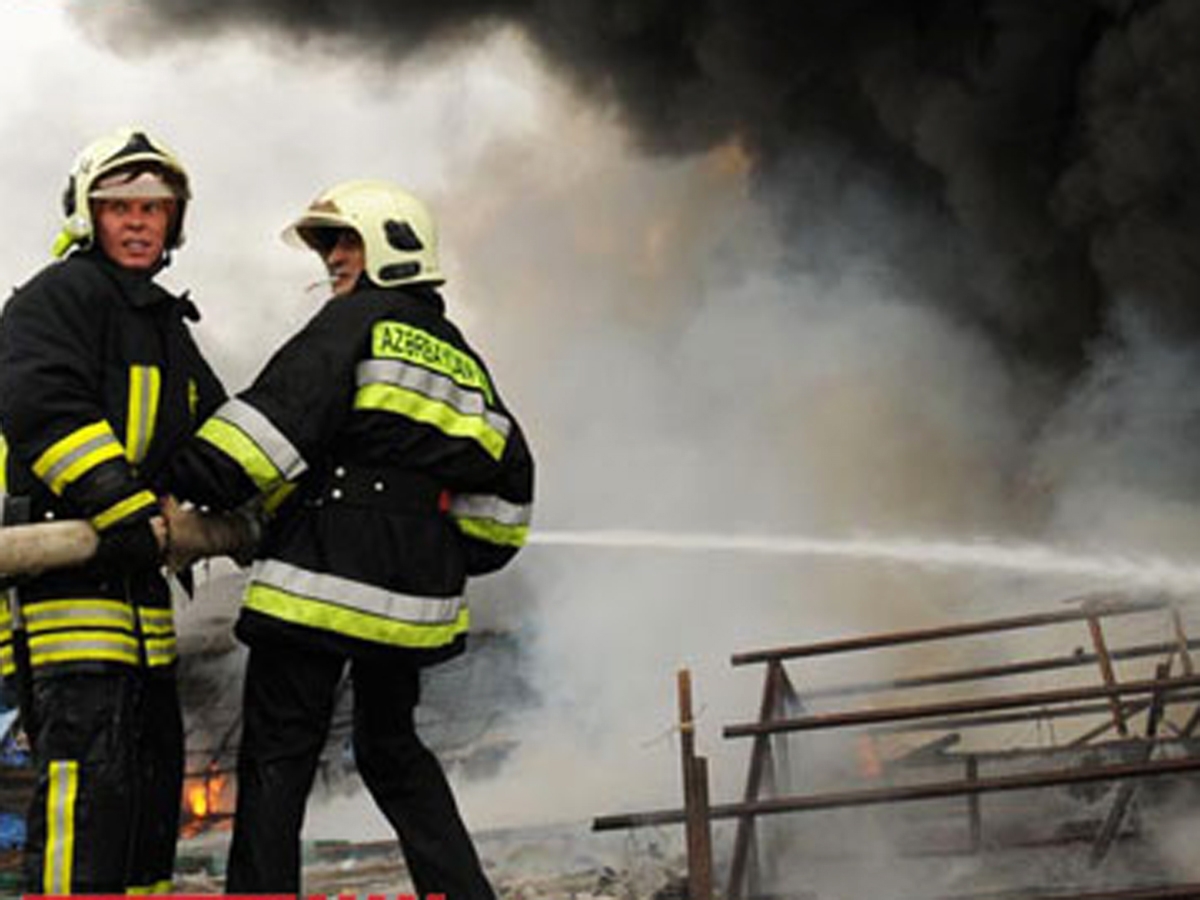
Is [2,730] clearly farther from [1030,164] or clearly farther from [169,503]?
[1030,164]

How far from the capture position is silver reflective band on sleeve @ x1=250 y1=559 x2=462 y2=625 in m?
2.96

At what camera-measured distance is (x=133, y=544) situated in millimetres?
2803

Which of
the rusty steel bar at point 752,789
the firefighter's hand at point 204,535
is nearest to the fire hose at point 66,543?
the firefighter's hand at point 204,535

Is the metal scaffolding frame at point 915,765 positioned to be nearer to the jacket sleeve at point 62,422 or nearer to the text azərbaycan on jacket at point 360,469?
the text azərbaycan on jacket at point 360,469

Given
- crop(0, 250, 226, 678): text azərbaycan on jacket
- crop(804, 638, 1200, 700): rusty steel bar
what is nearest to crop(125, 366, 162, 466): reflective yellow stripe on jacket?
crop(0, 250, 226, 678): text azərbaycan on jacket

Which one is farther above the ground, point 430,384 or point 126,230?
point 126,230

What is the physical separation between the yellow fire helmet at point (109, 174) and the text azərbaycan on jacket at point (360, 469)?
1.47ft

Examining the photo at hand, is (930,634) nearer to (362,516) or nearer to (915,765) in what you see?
(915,765)

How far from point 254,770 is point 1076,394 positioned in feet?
32.4

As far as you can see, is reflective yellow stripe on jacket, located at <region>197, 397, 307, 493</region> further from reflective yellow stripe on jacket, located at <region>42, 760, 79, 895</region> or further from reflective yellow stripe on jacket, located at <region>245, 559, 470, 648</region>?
reflective yellow stripe on jacket, located at <region>42, 760, 79, 895</region>

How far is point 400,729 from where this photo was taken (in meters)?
3.21

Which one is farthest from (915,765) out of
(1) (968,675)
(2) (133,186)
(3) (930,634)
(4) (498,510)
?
(2) (133,186)

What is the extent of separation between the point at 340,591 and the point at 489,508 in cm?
48

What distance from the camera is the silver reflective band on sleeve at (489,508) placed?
3303mm
